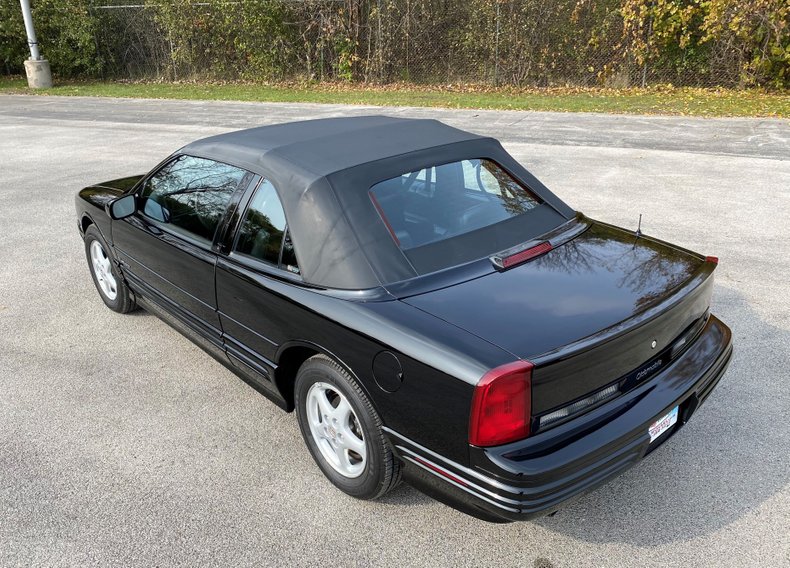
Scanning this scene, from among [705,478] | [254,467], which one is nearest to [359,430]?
[254,467]

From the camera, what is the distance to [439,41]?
64.1 feet

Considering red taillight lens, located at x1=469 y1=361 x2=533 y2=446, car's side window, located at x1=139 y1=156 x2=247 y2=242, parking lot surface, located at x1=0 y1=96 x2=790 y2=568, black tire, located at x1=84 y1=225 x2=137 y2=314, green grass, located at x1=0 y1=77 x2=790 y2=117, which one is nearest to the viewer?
red taillight lens, located at x1=469 y1=361 x2=533 y2=446

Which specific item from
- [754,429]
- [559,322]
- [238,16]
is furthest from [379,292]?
[238,16]

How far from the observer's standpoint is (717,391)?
12.9 feet

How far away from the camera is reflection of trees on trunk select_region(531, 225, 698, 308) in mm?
3031

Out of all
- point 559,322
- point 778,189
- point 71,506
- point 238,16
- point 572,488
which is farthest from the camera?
point 238,16

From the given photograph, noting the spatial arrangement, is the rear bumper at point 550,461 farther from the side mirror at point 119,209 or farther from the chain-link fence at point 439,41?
the chain-link fence at point 439,41

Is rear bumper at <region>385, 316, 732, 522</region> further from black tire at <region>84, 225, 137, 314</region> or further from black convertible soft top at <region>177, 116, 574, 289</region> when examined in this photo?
black tire at <region>84, 225, 137, 314</region>

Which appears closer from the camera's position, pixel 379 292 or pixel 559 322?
pixel 559 322

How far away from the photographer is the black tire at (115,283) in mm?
5090

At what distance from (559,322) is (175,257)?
244cm

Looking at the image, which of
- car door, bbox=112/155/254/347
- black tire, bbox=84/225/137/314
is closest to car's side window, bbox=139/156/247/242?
car door, bbox=112/155/254/347

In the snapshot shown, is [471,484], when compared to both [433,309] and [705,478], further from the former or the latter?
[705,478]

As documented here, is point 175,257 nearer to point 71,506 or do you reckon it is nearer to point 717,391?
point 71,506
